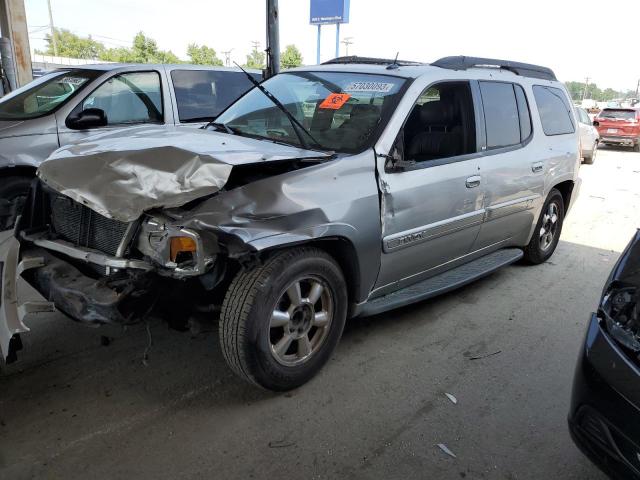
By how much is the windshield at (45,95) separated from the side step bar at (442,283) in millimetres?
4111

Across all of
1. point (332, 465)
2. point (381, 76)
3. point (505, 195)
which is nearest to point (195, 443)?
point (332, 465)

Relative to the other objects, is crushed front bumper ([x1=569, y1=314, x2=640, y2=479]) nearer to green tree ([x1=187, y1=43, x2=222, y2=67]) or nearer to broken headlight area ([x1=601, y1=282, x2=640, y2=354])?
broken headlight area ([x1=601, y1=282, x2=640, y2=354])

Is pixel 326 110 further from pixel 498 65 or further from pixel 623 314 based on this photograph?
pixel 623 314

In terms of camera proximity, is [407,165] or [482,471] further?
[407,165]

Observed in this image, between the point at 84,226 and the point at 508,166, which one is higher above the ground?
the point at 508,166

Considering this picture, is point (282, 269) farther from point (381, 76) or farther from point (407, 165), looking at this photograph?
point (381, 76)

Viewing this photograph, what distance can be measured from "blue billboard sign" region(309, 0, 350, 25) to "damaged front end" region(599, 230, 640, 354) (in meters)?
25.4

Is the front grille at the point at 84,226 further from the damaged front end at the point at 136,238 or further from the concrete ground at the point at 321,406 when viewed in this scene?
the concrete ground at the point at 321,406

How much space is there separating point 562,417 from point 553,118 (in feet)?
10.7

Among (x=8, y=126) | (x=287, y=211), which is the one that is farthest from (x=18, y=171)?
(x=287, y=211)

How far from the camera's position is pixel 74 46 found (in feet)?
248

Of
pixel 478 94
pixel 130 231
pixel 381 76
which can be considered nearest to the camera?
pixel 130 231

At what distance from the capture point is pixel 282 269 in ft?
8.83

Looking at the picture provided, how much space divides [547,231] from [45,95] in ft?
Result: 18.4
